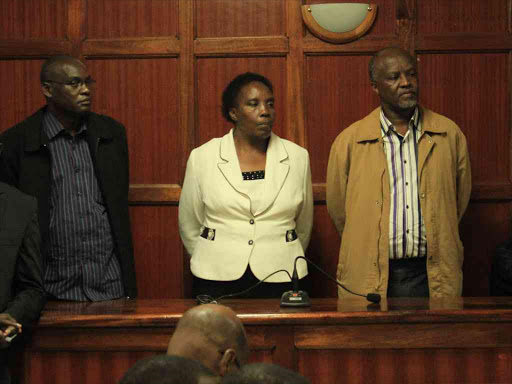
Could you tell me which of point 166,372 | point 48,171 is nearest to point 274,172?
point 48,171

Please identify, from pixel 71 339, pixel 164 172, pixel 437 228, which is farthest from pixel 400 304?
pixel 164 172

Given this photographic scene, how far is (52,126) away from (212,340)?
2.20 meters

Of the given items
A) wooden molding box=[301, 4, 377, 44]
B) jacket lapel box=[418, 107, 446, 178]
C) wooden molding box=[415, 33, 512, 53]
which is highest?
wooden molding box=[301, 4, 377, 44]

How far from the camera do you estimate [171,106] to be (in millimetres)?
5016

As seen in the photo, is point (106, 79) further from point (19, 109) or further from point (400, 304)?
point (400, 304)

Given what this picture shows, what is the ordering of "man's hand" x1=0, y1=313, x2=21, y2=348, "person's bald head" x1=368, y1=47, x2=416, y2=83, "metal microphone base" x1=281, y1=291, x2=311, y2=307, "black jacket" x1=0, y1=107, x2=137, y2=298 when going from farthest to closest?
"person's bald head" x1=368, y1=47, x2=416, y2=83 < "black jacket" x1=0, y1=107, x2=137, y2=298 < "metal microphone base" x1=281, y1=291, x2=311, y2=307 < "man's hand" x1=0, y1=313, x2=21, y2=348

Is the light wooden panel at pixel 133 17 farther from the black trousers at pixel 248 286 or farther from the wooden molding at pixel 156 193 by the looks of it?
the black trousers at pixel 248 286

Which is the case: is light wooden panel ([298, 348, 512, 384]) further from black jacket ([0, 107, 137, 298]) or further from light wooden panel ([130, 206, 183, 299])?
light wooden panel ([130, 206, 183, 299])

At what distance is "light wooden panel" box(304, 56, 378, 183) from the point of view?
16.3 ft

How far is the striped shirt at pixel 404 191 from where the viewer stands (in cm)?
399

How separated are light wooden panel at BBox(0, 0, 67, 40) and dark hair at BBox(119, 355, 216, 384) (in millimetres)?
3962

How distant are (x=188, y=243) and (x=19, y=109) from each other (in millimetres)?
1456

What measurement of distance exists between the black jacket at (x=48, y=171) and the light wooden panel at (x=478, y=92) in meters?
1.88

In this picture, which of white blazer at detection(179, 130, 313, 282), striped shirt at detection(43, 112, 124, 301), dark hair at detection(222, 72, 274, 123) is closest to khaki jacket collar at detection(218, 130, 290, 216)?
white blazer at detection(179, 130, 313, 282)
